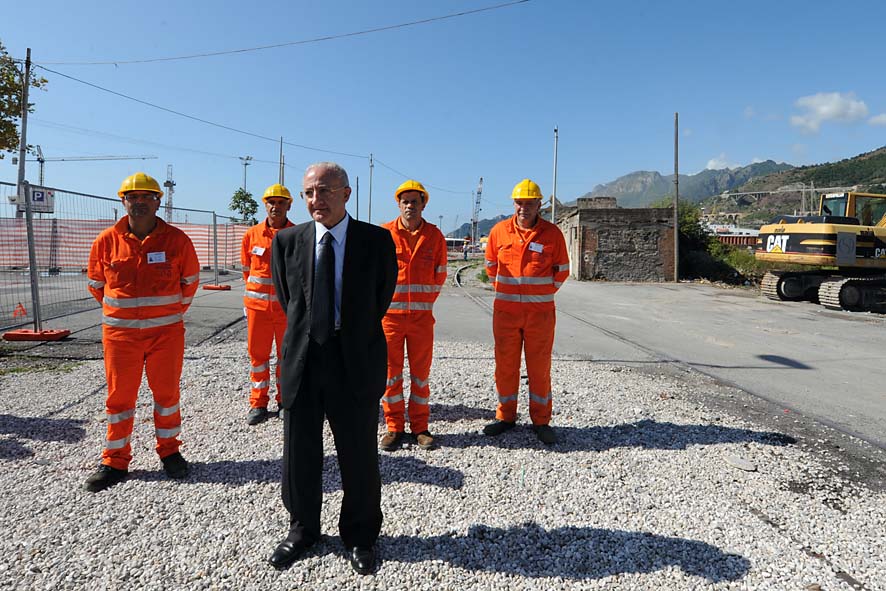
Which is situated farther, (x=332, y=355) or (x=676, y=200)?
(x=676, y=200)

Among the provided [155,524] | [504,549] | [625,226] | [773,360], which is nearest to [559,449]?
[504,549]

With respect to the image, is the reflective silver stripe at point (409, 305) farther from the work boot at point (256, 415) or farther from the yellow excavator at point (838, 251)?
the yellow excavator at point (838, 251)

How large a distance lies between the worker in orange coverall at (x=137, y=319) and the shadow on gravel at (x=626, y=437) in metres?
2.13

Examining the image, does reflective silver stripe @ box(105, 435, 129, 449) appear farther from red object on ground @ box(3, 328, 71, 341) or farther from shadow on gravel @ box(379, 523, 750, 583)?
red object on ground @ box(3, 328, 71, 341)

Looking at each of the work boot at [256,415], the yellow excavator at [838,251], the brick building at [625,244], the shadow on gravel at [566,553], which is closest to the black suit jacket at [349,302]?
the shadow on gravel at [566,553]

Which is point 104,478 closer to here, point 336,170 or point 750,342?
point 336,170

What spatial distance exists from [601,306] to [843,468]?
10.2 m

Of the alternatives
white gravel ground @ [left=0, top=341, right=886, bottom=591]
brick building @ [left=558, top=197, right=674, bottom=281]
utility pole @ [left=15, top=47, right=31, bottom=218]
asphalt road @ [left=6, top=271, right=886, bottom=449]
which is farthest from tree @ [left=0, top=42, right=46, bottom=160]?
brick building @ [left=558, top=197, right=674, bottom=281]

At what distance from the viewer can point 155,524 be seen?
2.80m

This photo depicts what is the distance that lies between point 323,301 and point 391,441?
1.95 meters

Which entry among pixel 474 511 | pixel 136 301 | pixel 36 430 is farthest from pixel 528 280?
pixel 36 430

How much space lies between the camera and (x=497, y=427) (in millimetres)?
4246

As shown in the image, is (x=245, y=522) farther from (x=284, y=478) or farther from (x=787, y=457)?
(x=787, y=457)

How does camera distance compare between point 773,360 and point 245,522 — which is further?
point 773,360
